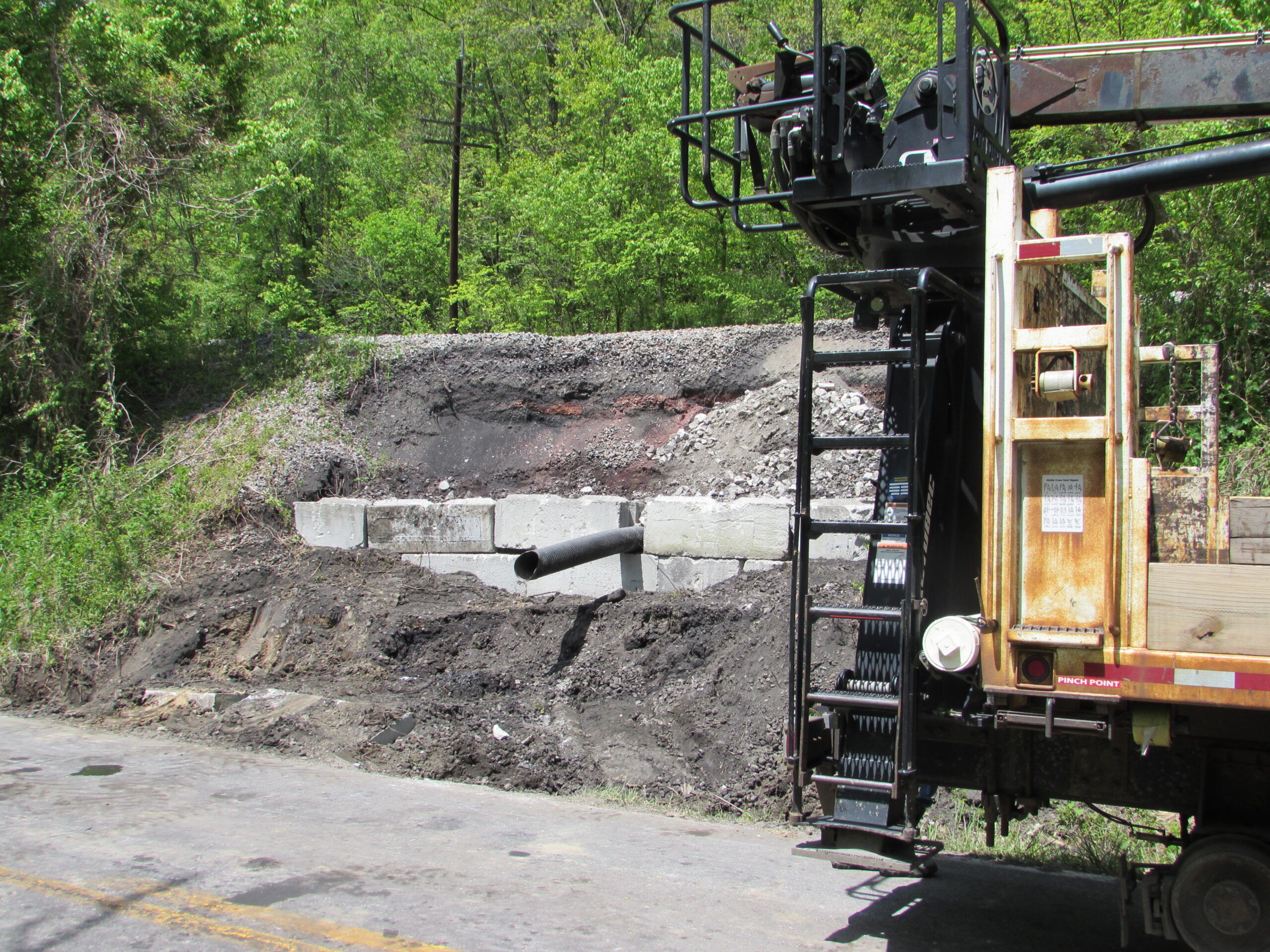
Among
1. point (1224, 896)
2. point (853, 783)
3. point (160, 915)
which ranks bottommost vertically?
point (160, 915)

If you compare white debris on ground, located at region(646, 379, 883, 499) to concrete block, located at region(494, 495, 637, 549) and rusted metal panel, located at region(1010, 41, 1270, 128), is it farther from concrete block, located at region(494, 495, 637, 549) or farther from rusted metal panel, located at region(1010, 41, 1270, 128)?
rusted metal panel, located at region(1010, 41, 1270, 128)

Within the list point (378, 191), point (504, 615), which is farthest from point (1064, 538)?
point (378, 191)

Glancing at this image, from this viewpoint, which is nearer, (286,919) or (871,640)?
(871,640)

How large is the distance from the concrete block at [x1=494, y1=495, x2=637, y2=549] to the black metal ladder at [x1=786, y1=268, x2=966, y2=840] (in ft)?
19.2

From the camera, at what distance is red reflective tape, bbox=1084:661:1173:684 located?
315 cm

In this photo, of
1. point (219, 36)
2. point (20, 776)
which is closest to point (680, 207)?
point (219, 36)

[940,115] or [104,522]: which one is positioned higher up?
[940,115]

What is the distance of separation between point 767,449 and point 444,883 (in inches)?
282

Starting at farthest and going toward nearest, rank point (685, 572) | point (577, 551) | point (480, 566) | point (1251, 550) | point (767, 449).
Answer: point (767, 449)
point (480, 566)
point (685, 572)
point (577, 551)
point (1251, 550)

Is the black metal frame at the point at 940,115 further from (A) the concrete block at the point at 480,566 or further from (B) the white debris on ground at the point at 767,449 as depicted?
(A) the concrete block at the point at 480,566

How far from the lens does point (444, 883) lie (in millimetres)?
4922

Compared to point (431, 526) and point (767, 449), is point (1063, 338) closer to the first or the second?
point (767, 449)

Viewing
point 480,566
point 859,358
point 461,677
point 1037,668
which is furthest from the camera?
point 480,566

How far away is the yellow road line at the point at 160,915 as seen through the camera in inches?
161
